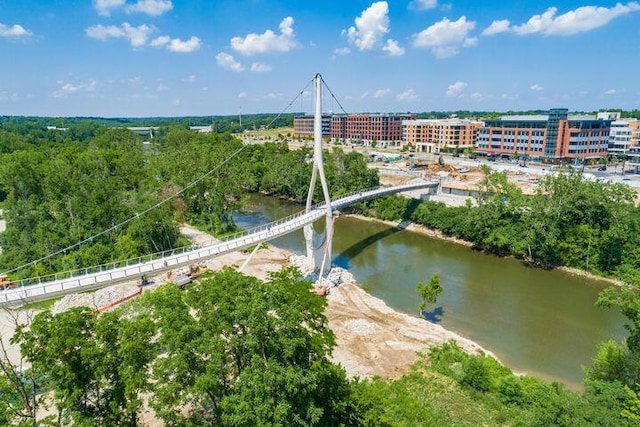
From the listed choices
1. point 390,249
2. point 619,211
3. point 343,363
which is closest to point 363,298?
point 343,363

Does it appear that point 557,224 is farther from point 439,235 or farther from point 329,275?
point 329,275

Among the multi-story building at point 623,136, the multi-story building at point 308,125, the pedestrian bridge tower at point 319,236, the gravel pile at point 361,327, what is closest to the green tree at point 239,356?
the gravel pile at point 361,327

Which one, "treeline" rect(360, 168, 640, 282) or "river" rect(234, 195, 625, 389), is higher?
"treeline" rect(360, 168, 640, 282)

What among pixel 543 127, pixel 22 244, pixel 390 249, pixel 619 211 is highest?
pixel 543 127

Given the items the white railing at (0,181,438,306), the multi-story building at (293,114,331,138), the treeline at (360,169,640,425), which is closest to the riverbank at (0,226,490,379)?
the white railing at (0,181,438,306)

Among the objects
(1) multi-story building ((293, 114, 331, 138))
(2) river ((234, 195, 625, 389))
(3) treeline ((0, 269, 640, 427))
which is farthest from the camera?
(1) multi-story building ((293, 114, 331, 138))

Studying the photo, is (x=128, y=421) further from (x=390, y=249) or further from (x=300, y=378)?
(x=390, y=249)

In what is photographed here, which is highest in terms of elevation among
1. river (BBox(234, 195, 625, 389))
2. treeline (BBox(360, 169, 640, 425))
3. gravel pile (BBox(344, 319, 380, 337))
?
treeline (BBox(360, 169, 640, 425))

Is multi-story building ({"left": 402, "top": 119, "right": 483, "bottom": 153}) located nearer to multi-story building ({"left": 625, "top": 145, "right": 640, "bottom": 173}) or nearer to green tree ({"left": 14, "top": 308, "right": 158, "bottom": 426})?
multi-story building ({"left": 625, "top": 145, "right": 640, "bottom": 173})
